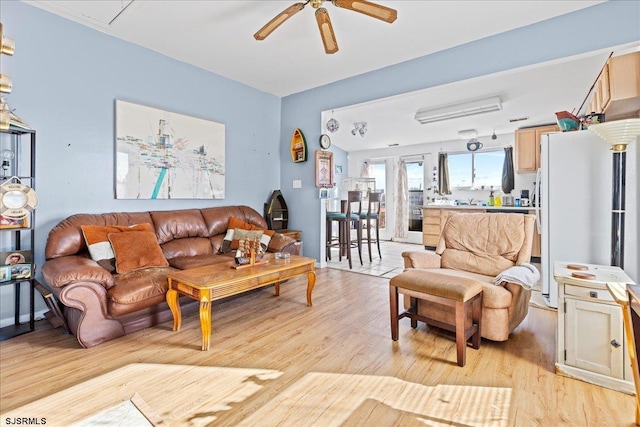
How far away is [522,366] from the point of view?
2.07 m

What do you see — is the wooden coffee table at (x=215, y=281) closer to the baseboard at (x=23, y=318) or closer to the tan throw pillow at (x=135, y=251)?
the tan throw pillow at (x=135, y=251)

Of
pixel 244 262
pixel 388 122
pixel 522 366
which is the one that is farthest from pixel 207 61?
pixel 522 366

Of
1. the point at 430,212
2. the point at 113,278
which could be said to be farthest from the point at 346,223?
the point at 113,278

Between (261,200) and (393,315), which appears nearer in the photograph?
(393,315)

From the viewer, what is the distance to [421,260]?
2830mm

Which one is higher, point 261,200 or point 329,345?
point 261,200

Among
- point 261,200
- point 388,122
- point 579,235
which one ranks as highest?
point 388,122

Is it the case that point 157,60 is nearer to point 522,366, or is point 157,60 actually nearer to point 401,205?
point 522,366

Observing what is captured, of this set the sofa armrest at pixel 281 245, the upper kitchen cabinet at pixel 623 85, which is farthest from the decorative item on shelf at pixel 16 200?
the upper kitchen cabinet at pixel 623 85

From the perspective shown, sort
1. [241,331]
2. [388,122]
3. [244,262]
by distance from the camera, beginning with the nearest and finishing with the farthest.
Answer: [241,331] → [244,262] → [388,122]

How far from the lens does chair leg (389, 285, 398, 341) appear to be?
94.3 inches

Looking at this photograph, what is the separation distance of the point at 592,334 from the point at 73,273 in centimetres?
337

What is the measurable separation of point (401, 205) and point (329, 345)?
594cm

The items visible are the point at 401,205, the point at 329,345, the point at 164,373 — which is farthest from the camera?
the point at 401,205
